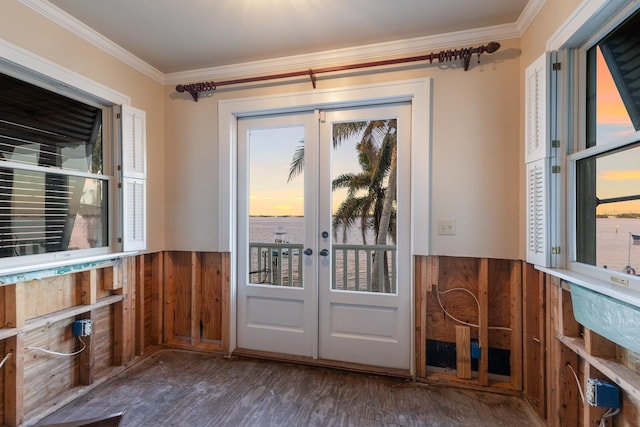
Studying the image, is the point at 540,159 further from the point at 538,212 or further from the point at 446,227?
the point at 446,227

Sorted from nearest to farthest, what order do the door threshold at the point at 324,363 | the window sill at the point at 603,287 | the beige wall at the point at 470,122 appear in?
the window sill at the point at 603,287
the beige wall at the point at 470,122
the door threshold at the point at 324,363

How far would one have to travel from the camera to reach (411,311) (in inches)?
94.3

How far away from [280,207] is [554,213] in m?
2.03

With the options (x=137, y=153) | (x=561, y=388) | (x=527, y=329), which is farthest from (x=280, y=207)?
(x=561, y=388)

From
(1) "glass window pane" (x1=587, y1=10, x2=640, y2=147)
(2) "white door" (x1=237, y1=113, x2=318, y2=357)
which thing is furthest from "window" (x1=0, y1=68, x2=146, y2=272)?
(1) "glass window pane" (x1=587, y1=10, x2=640, y2=147)

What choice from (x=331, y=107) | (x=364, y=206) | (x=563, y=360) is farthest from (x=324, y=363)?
(x=331, y=107)

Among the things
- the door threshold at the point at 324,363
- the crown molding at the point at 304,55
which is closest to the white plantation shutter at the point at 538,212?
the crown molding at the point at 304,55

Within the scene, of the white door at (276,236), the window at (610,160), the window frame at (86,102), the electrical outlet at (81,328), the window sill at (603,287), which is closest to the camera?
the window sill at (603,287)

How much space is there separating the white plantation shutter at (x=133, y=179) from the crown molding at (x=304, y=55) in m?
0.48

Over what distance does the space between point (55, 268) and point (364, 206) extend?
7.51ft

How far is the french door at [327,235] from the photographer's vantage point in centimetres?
248

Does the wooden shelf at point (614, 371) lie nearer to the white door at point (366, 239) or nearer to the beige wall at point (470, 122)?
the beige wall at point (470, 122)

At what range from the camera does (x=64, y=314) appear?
2082mm

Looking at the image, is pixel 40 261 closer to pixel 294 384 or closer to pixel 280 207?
pixel 280 207
